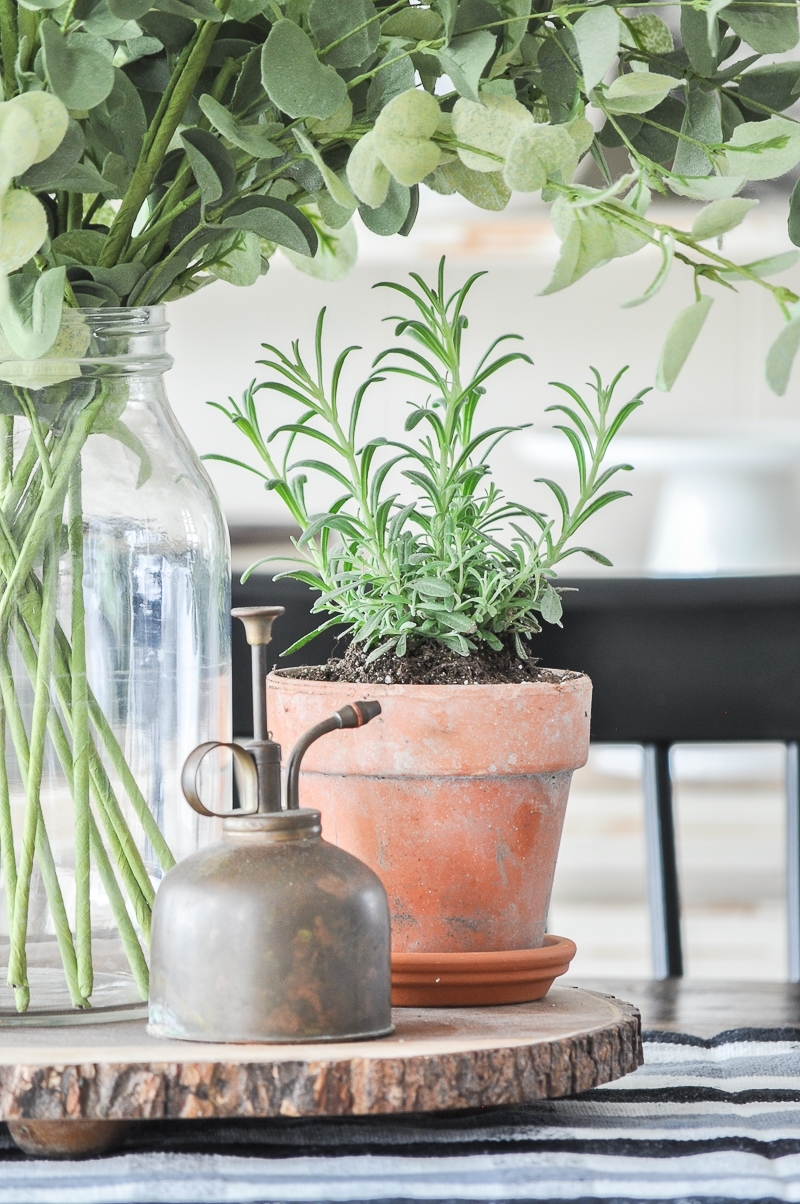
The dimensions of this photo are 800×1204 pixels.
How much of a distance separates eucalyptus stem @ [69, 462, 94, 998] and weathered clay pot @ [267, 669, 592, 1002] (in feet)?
0.33

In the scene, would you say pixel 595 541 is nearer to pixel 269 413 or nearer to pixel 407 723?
pixel 269 413

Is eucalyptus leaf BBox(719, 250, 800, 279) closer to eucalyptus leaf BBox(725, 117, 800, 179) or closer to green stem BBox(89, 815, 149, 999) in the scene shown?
eucalyptus leaf BBox(725, 117, 800, 179)

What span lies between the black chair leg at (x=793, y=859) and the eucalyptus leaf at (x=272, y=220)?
0.73 m

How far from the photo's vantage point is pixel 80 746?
0.53m

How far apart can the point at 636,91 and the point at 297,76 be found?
0.11 metres

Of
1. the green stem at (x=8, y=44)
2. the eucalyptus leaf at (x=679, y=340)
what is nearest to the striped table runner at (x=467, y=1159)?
the eucalyptus leaf at (x=679, y=340)

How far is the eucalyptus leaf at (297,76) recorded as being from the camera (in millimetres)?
444

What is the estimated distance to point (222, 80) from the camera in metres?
0.51

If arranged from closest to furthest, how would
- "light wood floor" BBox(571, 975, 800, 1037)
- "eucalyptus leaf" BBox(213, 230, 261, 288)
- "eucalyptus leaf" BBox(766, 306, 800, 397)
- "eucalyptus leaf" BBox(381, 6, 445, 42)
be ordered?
"eucalyptus leaf" BBox(766, 306, 800, 397)
"eucalyptus leaf" BBox(381, 6, 445, 42)
"eucalyptus leaf" BBox(213, 230, 261, 288)
"light wood floor" BBox(571, 975, 800, 1037)

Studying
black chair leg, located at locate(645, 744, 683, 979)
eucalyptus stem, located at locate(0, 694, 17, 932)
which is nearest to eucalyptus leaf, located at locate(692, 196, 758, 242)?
eucalyptus stem, located at locate(0, 694, 17, 932)

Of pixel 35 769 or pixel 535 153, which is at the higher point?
pixel 535 153

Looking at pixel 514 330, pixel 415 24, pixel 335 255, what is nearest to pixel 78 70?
pixel 415 24

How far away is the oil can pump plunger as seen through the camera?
46 centimetres

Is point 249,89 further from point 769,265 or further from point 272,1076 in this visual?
point 272,1076
